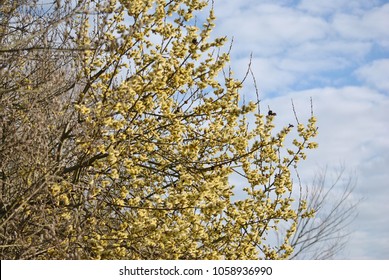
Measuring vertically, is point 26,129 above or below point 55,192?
above

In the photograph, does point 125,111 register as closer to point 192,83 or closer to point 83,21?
point 192,83

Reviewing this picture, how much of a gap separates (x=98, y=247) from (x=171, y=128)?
169 cm

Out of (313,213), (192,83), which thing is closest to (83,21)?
(192,83)

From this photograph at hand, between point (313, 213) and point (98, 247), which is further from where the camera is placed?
point (313, 213)

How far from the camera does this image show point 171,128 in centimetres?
742

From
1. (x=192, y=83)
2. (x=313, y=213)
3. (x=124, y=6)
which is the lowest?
(x=313, y=213)

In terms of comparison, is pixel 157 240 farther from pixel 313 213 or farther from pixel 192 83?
pixel 313 213

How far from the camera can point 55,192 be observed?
665 centimetres

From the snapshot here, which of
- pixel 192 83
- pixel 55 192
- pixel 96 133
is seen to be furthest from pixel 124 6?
pixel 55 192
